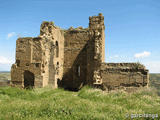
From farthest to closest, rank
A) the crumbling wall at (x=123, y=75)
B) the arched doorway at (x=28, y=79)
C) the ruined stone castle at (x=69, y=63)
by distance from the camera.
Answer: the arched doorway at (x=28, y=79) < the ruined stone castle at (x=69, y=63) < the crumbling wall at (x=123, y=75)

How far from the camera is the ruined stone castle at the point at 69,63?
38.0ft

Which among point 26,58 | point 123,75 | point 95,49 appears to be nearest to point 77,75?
point 95,49

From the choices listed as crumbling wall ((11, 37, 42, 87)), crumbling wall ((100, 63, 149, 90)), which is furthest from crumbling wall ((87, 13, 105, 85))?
crumbling wall ((11, 37, 42, 87))

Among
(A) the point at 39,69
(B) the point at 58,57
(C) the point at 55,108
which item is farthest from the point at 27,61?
(C) the point at 55,108

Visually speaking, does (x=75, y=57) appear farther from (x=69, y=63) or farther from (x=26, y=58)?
(x=26, y=58)

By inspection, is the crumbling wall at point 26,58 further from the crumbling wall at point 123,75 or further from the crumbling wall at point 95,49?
the crumbling wall at point 123,75

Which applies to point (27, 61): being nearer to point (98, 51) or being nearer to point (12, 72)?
point (12, 72)

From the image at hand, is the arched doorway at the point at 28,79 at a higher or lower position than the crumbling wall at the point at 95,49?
lower

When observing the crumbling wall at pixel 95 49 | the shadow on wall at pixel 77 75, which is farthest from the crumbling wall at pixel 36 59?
the crumbling wall at pixel 95 49

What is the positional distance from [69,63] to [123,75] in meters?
6.76

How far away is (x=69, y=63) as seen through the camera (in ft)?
54.6

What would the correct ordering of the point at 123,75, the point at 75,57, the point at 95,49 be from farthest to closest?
the point at 75,57, the point at 95,49, the point at 123,75

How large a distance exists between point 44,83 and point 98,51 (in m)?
5.20

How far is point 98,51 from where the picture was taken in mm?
13250
